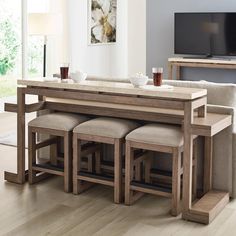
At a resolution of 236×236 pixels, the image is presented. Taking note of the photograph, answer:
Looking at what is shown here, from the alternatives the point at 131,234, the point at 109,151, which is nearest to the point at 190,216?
the point at 131,234

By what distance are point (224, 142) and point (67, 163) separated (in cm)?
119

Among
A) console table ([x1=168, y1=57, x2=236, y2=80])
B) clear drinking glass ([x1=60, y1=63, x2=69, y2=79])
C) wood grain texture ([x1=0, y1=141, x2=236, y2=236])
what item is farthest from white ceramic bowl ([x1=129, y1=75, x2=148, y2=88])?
console table ([x1=168, y1=57, x2=236, y2=80])

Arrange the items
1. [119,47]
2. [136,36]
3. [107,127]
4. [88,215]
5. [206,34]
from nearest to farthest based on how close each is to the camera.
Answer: [88,215], [107,127], [206,34], [136,36], [119,47]

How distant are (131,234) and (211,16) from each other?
5.23 meters

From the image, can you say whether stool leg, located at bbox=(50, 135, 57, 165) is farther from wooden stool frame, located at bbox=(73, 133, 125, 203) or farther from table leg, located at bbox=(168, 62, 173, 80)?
table leg, located at bbox=(168, 62, 173, 80)

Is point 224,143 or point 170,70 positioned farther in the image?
point 170,70

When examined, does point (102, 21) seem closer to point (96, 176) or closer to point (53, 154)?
point (53, 154)

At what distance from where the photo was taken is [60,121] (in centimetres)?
382

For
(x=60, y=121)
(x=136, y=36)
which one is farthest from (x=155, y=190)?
(x=136, y=36)

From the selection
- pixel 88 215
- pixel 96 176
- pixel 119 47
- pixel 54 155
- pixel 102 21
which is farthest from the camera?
pixel 119 47

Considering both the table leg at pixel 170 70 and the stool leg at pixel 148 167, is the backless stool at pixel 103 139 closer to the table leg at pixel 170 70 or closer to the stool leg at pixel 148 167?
the stool leg at pixel 148 167

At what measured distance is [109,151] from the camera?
13.5 ft

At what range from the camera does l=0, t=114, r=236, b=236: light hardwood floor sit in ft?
10.2

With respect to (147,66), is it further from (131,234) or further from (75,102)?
(131,234)
